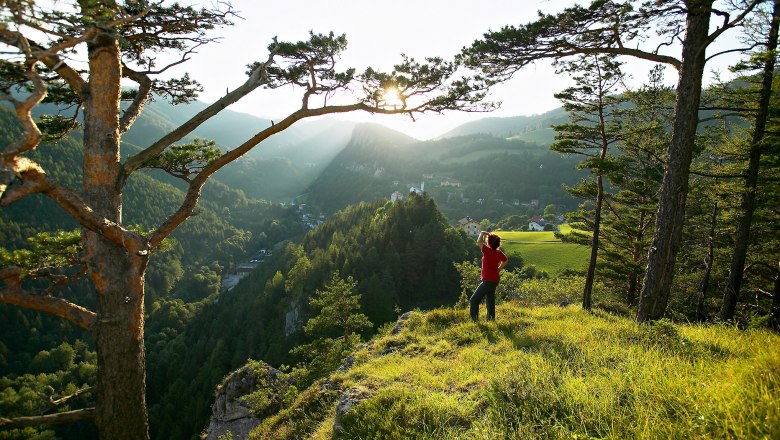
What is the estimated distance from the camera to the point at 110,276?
15.5 feet

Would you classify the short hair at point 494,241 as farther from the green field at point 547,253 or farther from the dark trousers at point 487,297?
Result: the green field at point 547,253

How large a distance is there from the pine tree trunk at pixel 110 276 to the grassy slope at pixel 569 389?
2.20 m

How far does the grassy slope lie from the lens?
2375mm

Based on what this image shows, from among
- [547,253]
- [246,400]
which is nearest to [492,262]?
[246,400]

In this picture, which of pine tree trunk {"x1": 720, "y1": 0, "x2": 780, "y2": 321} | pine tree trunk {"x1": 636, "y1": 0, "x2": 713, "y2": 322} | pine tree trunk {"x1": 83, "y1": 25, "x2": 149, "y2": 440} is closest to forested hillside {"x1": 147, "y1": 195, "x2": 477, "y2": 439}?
pine tree trunk {"x1": 720, "y1": 0, "x2": 780, "y2": 321}

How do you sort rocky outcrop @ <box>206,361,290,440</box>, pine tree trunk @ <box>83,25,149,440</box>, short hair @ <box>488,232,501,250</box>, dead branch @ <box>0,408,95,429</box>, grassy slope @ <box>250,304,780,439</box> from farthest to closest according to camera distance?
rocky outcrop @ <box>206,361,290,440</box>
short hair @ <box>488,232,501,250</box>
pine tree trunk @ <box>83,25,149,440</box>
dead branch @ <box>0,408,95,429</box>
grassy slope @ <box>250,304,780,439</box>

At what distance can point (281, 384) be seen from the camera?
1523cm

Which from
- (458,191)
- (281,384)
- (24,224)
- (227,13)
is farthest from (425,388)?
(458,191)

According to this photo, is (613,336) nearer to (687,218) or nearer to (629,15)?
(629,15)

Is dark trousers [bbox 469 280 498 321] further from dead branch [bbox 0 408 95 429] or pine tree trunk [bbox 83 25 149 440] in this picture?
dead branch [bbox 0 408 95 429]

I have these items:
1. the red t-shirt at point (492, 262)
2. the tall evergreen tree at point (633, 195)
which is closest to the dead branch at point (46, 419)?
the red t-shirt at point (492, 262)

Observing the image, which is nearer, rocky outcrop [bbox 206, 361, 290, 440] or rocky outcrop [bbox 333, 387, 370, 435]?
rocky outcrop [bbox 333, 387, 370, 435]

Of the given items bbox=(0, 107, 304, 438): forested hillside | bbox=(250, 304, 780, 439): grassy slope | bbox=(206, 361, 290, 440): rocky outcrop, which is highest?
bbox=(250, 304, 780, 439): grassy slope

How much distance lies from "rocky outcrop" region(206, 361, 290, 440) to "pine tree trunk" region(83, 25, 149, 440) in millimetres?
9151
